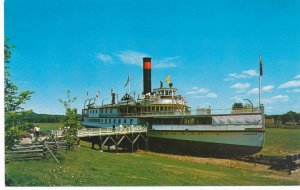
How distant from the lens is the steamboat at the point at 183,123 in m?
28.3

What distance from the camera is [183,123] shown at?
108 ft

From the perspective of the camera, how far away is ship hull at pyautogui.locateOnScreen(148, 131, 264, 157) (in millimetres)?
28172

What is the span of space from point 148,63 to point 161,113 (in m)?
10.2

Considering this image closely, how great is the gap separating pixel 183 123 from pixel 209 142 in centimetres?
363

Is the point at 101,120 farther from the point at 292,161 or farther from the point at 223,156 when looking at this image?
the point at 292,161

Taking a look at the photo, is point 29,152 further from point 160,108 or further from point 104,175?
point 160,108

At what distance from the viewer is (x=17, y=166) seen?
16469 millimetres

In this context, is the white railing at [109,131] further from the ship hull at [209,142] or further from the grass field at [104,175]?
the grass field at [104,175]

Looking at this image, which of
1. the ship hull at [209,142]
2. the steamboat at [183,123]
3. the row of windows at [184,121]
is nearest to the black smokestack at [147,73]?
the steamboat at [183,123]

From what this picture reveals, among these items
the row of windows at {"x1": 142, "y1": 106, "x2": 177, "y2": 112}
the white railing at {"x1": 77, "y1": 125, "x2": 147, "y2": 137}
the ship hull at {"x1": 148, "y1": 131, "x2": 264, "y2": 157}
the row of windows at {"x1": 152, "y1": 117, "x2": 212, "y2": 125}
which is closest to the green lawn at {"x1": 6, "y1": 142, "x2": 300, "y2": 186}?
the ship hull at {"x1": 148, "y1": 131, "x2": 264, "y2": 157}

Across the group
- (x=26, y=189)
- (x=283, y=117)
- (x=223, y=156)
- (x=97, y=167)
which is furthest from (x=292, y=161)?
(x=283, y=117)

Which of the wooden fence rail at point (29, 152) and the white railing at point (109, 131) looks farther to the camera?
the white railing at point (109, 131)

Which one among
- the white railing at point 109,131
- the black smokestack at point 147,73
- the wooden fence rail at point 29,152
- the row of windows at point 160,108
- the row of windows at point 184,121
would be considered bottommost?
the wooden fence rail at point 29,152

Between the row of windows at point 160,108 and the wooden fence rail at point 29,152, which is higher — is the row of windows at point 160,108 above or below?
above
